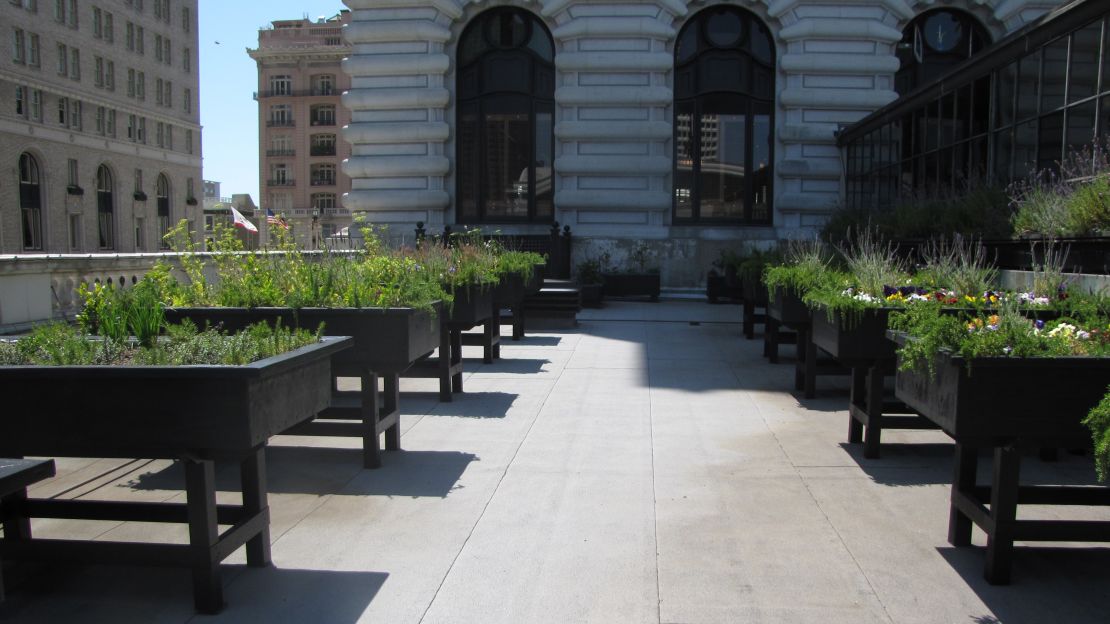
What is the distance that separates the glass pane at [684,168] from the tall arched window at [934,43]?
5635mm

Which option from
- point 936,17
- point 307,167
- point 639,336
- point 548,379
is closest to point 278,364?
point 548,379

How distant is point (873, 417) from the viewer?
6957mm

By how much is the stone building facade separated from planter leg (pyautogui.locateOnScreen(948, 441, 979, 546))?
18.8 metres

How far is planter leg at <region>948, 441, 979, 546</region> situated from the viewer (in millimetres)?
4949

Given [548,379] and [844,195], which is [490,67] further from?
[548,379]

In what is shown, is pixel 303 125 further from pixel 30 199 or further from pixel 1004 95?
pixel 1004 95

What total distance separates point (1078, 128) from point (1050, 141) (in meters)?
0.69

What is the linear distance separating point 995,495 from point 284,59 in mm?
113966

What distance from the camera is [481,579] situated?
4.57m

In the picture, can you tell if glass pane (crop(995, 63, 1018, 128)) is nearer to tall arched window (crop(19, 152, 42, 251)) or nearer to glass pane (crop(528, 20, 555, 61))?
glass pane (crop(528, 20, 555, 61))

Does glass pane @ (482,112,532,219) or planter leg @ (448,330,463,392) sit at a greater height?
glass pane @ (482,112,532,219)

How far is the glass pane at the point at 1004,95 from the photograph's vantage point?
528 inches

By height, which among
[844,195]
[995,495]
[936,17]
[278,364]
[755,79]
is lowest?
[995,495]

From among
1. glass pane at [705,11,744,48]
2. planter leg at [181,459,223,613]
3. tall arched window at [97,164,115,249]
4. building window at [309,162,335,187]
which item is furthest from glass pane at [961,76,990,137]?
building window at [309,162,335,187]
